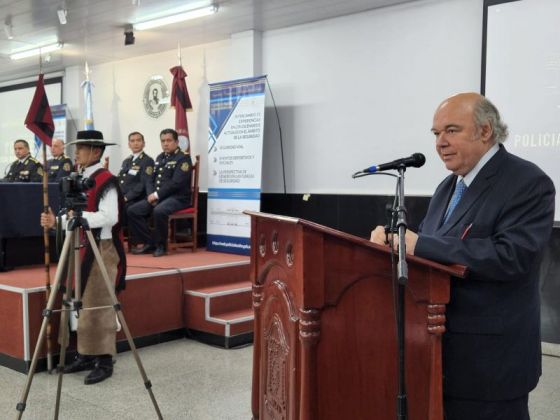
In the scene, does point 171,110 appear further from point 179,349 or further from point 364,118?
point 179,349

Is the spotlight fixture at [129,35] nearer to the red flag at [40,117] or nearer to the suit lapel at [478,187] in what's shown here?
the red flag at [40,117]

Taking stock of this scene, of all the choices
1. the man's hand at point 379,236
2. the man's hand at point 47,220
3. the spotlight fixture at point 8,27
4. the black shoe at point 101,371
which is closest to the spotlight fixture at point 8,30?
the spotlight fixture at point 8,27

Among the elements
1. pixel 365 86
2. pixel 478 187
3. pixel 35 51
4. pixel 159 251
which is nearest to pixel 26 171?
pixel 35 51

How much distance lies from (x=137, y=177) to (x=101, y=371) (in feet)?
11.1

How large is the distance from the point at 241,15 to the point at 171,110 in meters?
2.03

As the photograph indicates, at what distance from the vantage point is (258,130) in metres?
6.04

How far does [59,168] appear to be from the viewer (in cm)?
750

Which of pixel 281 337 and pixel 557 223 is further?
pixel 557 223

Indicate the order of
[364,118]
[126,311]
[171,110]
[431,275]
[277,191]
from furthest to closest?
[171,110] < [277,191] < [364,118] < [126,311] < [431,275]

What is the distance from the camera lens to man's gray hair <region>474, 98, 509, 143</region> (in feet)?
5.34

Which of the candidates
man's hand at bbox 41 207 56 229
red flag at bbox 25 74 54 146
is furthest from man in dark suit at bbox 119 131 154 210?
man's hand at bbox 41 207 56 229

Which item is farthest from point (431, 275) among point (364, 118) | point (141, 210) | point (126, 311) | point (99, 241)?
point (141, 210)

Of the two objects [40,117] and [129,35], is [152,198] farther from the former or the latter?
[40,117]

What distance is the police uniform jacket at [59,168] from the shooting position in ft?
24.4
